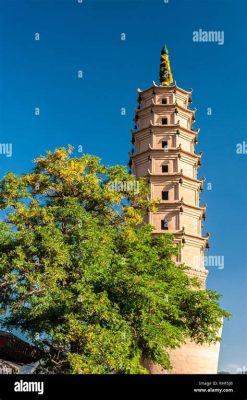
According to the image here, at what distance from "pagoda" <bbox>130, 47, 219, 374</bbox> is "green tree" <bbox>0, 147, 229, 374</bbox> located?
5.19 m

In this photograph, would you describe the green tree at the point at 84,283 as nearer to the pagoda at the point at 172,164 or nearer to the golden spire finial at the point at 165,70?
the pagoda at the point at 172,164

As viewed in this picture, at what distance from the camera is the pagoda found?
23266 mm

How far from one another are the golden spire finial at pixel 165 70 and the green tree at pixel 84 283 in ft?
40.9

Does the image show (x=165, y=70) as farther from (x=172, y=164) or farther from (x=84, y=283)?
(x=84, y=283)

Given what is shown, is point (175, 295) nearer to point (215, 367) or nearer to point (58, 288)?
point (58, 288)

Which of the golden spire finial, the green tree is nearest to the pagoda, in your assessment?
the golden spire finial

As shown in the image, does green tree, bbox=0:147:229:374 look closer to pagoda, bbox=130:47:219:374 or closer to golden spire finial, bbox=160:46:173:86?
pagoda, bbox=130:47:219:374

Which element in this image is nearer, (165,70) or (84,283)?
(84,283)

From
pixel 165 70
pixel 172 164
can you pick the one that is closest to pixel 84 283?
pixel 172 164

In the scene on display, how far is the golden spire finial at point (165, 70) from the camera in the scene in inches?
1115

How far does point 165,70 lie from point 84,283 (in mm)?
18792

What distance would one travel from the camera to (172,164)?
24.7 metres

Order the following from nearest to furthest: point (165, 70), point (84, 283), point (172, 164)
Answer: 1. point (84, 283)
2. point (172, 164)
3. point (165, 70)
